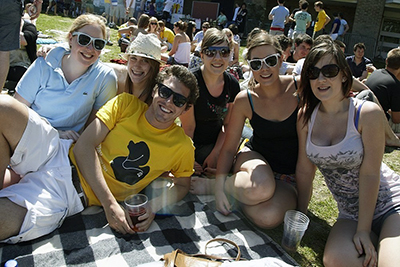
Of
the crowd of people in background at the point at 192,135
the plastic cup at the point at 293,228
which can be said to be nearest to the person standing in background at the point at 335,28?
the crowd of people in background at the point at 192,135

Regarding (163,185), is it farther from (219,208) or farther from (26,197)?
(26,197)

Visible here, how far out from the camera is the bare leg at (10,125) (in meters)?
2.28

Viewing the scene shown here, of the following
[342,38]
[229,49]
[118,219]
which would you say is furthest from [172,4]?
[118,219]

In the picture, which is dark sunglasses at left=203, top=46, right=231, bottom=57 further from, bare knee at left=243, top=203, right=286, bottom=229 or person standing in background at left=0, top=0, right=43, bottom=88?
person standing in background at left=0, top=0, right=43, bottom=88

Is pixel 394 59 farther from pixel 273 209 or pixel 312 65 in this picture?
pixel 273 209

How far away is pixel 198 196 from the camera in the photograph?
3400mm

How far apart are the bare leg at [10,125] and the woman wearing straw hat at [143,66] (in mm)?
1069

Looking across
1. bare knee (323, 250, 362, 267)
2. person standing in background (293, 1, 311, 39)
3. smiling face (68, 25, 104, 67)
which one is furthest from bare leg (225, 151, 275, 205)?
person standing in background (293, 1, 311, 39)

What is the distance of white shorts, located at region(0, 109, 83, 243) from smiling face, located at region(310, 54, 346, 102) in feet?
6.55

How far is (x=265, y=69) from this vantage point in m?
3.02

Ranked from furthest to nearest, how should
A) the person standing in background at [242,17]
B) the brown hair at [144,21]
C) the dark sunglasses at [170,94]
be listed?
the person standing in background at [242,17] < the brown hair at [144,21] < the dark sunglasses at [170,94]

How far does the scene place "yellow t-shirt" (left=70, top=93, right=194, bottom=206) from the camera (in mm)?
2754

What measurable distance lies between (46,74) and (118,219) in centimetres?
146

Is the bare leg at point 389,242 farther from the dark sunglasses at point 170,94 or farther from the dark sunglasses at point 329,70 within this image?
the dark sunglasses at point 170,94
